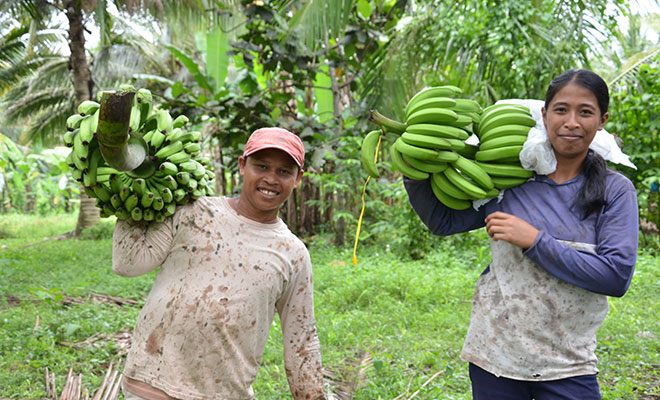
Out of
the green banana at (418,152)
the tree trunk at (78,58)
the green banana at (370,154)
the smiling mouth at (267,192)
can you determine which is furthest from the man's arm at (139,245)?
the tree trunk at (78,58)

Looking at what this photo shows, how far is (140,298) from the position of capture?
596cm

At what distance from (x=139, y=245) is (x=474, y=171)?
1.19 meters

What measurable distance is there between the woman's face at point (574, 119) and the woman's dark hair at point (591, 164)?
2 centimetres

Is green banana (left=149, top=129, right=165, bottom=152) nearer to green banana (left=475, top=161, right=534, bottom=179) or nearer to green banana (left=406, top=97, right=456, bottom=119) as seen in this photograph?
green banana (left=406, top=97, right=456, bottom=119)

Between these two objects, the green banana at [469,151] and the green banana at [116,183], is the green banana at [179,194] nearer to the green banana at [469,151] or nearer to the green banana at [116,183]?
the green banana at [116,183]

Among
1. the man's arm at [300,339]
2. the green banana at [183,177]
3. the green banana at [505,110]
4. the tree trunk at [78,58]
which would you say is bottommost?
the man's arm at [300,339]

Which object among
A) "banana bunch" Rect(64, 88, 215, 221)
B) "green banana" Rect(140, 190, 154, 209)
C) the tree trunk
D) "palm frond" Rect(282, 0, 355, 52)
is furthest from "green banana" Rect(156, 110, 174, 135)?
→ the tree trunk

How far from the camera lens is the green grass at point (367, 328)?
3600 millimetres

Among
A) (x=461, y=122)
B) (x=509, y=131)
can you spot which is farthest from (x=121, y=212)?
(x=509, y=131)

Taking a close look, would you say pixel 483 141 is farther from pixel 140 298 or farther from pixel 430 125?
pixel 140 298

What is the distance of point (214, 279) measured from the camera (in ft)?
5.94

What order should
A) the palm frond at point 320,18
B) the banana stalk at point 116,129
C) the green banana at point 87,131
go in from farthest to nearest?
the palm frond at point 320,18, the green banana at point 87,131, the banana stalk at point 116,129

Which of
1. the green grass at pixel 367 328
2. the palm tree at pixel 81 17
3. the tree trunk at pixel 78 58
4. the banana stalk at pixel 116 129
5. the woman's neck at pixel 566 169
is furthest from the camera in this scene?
the tree trunk at pixel 78 58

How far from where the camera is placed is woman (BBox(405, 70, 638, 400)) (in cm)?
171
